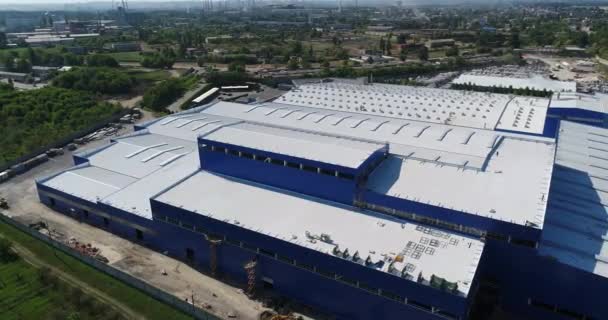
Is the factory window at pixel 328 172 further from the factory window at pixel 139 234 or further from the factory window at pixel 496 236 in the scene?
the factory window at pixel 139 234

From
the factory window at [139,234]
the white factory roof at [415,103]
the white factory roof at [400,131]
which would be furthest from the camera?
the white factory roof at [415,103]

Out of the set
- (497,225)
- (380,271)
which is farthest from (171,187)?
(497,225)

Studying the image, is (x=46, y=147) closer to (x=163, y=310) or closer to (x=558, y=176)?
(x=163, y=310)

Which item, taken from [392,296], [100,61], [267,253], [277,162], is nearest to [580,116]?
[277,162]

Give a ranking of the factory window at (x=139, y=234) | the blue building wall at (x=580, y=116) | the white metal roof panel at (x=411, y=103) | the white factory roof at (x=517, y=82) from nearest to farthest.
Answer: the factory window at (x=139, y=234), the blue building wall at (x=580, y=116), the white metal roof panel at (x=411, y=103), the white factory roof at (x=517, y=82)

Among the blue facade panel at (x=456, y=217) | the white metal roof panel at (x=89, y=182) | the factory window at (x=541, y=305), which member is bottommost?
the factory window at (x=541, y=305)

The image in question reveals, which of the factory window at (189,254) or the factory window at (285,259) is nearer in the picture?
the factory window at (285,259)

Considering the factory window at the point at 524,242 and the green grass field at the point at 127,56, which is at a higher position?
the factory window at the point at 524,242

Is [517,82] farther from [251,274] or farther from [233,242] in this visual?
[251,274]

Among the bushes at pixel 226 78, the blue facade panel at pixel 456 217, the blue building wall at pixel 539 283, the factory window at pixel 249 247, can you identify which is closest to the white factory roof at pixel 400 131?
the blue facade panel at pixel 456 217
